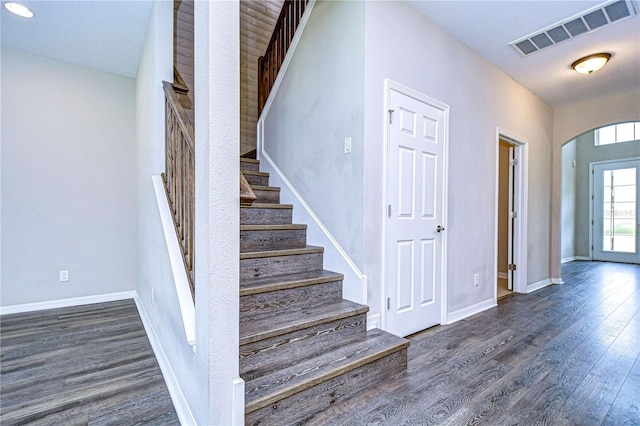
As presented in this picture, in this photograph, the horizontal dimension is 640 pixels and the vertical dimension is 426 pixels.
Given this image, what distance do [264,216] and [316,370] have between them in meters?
1.47

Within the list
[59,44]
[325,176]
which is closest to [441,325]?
[325,176]

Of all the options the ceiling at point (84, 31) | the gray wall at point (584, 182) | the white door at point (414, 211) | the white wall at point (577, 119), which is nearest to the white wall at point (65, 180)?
the ceiling at point (84, 31)

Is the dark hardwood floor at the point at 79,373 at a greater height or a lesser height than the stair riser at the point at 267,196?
lesser

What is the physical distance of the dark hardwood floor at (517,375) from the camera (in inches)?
67.2

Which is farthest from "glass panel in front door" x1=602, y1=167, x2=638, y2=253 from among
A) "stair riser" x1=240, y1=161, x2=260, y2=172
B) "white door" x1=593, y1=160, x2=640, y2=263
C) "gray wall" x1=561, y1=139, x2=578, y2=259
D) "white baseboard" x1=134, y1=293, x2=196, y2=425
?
"white baseboard" x1=134, y1=293, x2=196, y2=425

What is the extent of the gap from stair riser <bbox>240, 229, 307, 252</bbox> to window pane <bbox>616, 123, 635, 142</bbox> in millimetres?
8489

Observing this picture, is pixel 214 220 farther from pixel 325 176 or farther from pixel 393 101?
pixel 393 101

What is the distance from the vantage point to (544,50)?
3.34m

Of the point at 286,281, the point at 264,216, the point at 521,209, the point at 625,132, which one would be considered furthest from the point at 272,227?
the point at 625,132

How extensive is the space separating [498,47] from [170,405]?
4236 millimetres

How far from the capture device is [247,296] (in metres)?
1.93

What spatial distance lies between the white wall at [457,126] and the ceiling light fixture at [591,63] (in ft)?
2.20

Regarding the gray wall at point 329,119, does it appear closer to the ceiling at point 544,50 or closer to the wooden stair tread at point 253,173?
the wooden stair tread at point 253,173

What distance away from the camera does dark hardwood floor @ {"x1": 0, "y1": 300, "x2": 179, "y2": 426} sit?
173 cm
